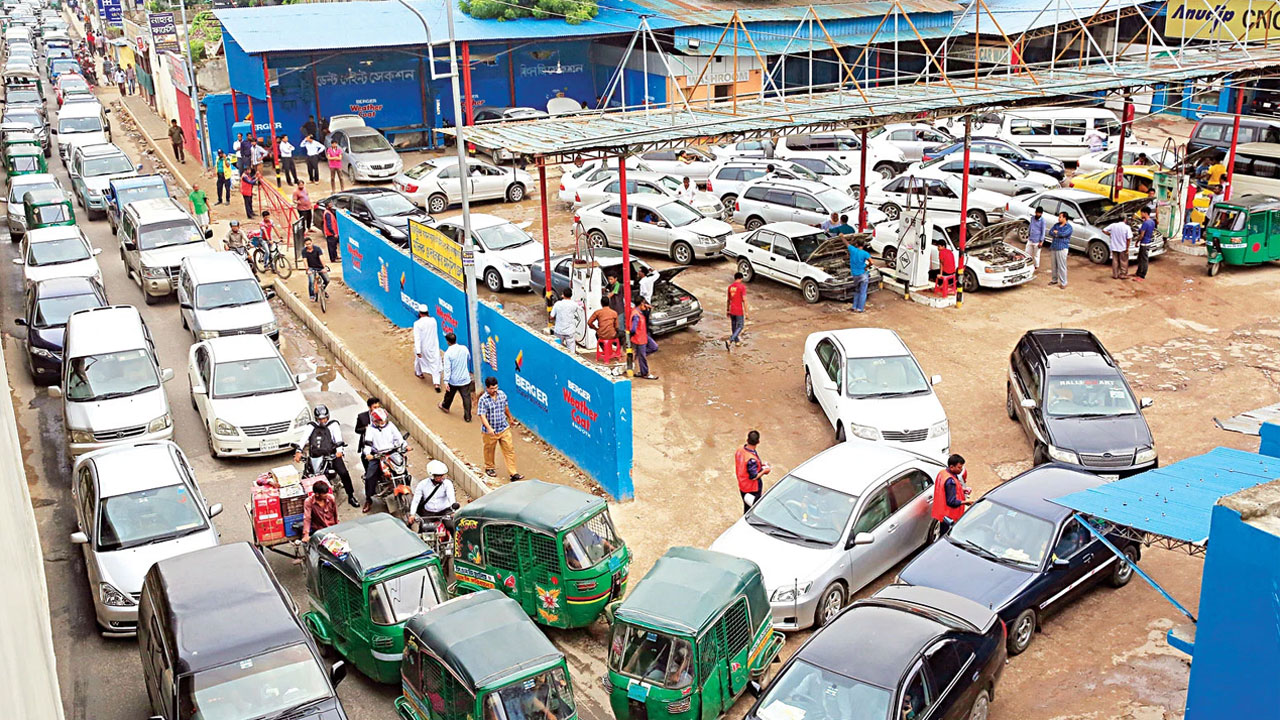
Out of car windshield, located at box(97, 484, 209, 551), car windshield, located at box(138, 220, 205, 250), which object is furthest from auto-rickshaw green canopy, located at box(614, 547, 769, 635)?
car windshield, located at box(138, 220, 205, 250)

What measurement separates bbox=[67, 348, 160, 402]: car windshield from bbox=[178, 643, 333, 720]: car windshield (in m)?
8.74

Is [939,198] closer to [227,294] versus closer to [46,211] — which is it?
[227,294]

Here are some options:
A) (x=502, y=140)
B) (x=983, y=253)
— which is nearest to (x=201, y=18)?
(x=502, y=140)

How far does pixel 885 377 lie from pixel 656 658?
765 cm

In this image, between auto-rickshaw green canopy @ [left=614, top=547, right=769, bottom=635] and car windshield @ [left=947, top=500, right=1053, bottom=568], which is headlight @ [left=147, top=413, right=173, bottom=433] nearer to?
auto-rickshaw green canopy @ [left=614, top=547, right=769, bottom=635]

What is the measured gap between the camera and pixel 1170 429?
54.8ft

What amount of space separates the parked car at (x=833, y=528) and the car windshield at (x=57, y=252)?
17.8 meters

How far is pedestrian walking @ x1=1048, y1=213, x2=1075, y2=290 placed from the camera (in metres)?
23.3

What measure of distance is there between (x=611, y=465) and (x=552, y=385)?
1972 millimetres

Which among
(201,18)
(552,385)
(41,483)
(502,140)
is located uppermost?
(201,18)

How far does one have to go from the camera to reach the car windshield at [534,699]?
925 centimetres

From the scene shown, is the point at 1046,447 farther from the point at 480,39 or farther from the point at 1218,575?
the point at 480,39

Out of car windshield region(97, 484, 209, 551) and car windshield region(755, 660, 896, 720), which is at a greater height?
car windshield region(97, 484, 209, 551)

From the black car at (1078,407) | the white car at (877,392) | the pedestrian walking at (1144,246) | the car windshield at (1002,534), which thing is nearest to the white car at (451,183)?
the white car at (877,392)
